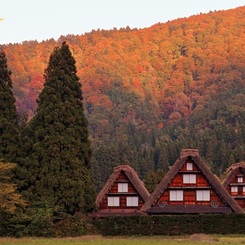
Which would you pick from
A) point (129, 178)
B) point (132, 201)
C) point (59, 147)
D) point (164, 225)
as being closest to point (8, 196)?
point (59, 147)

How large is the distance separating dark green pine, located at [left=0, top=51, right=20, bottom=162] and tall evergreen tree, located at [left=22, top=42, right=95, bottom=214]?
3.92 ft

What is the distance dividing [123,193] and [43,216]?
14.1m

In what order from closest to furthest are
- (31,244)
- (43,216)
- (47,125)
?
(31,244) → (43,216) → (47,125)

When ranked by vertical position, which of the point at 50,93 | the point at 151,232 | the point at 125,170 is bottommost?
the point at 151,232

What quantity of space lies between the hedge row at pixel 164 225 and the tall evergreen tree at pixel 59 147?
417 centimetres

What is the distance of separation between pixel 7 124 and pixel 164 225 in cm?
1686

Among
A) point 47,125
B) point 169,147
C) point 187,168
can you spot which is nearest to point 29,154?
point 47,125

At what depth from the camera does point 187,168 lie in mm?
71000

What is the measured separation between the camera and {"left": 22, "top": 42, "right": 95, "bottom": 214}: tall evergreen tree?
66438 mm

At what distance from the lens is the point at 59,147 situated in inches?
2657

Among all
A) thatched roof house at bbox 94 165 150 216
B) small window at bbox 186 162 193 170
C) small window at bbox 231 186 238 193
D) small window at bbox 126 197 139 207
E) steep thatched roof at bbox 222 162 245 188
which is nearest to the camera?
small window at bbox 186 162 193 170

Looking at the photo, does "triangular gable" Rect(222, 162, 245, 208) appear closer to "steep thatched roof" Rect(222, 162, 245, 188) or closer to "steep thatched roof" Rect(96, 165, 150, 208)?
"steep thatched roof" Rect(222, 162, 245, 188)

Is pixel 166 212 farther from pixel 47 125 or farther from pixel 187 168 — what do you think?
pixel 47 125

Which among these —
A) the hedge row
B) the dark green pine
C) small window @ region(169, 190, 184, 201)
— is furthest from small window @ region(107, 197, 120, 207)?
the dark green pine
